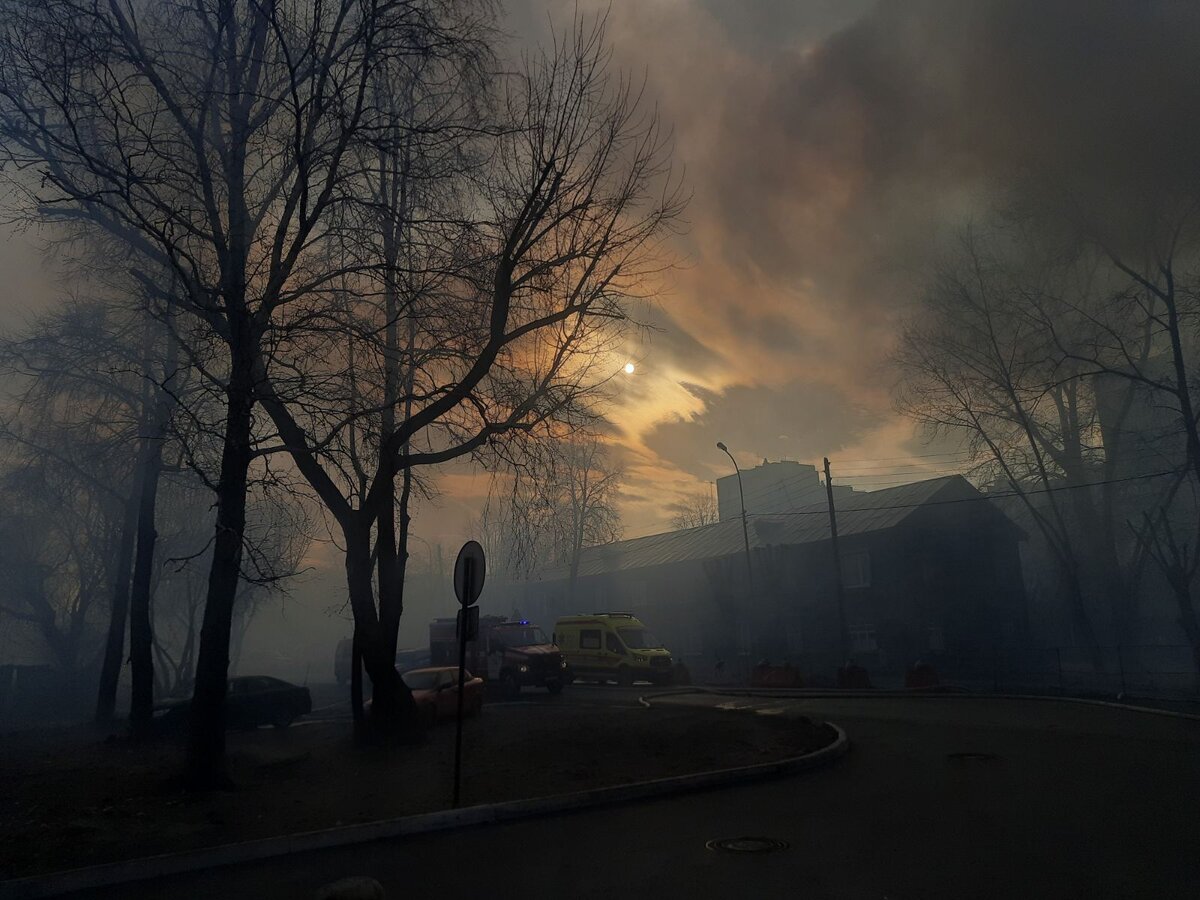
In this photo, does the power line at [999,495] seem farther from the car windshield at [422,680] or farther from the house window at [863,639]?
the car windshield at [422,680]

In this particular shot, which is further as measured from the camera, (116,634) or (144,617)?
(116,634)

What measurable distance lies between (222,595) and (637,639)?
23.0 meters

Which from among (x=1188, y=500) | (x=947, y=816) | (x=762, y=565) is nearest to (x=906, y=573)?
(x=762, y=565)

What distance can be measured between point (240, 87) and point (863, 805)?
463 inches

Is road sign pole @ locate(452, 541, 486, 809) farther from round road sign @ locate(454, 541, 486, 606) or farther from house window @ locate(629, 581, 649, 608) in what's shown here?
house window @ locate(629, 581, 649, 608)

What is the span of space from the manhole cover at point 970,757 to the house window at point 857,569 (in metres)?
31.5

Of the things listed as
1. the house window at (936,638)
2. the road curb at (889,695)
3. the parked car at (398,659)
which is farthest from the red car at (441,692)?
the house window at (936,638)

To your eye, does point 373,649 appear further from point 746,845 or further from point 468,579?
point 746,845

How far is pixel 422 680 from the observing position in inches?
689

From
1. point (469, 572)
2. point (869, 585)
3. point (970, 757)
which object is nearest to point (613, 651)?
point (869, 585)

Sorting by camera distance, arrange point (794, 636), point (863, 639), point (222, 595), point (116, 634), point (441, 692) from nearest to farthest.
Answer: point (222, 595)
point (441, 692)
point (116, 634)
point (863, 639)
point (794, 636)

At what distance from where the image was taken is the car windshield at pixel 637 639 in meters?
31.4

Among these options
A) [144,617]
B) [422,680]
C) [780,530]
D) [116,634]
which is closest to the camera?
[422,680]

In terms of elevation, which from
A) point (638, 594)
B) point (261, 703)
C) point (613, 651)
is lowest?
point (261, 703)
